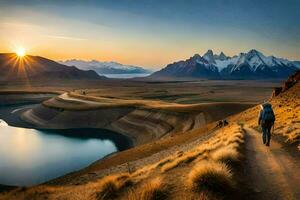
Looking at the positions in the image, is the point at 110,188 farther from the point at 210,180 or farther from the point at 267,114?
the point at 267,114

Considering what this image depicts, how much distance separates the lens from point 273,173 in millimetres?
12039

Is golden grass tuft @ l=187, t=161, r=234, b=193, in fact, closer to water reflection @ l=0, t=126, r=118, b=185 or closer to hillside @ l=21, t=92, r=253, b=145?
water reflection @ l=0, t=126, r=118, b=185

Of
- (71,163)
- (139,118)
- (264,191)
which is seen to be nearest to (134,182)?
(264,191)

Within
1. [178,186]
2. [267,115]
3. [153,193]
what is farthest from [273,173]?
[267,115]

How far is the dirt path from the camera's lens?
379 inches

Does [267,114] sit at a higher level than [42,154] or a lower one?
higher

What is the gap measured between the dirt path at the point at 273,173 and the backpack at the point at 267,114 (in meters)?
1.51

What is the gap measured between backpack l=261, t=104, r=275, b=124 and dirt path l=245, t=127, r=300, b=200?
4.94ft

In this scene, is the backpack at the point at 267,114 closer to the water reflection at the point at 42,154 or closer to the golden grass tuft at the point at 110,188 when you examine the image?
the golden grass tuft at the point at 110,188

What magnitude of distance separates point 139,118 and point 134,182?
91.7m

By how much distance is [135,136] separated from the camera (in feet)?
294

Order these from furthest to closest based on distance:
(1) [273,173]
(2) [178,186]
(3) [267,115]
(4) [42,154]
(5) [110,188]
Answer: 1. (4) [42,154]
2. (3) [267,115]
3. (5) [110,188]
4. (1) [273,173]
5. (2) [178,186]

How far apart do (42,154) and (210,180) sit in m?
61.3

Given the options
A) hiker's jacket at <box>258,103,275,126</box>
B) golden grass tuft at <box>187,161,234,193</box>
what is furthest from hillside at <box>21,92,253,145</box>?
golden grass tuft at <box>187,161,234,193</box>
